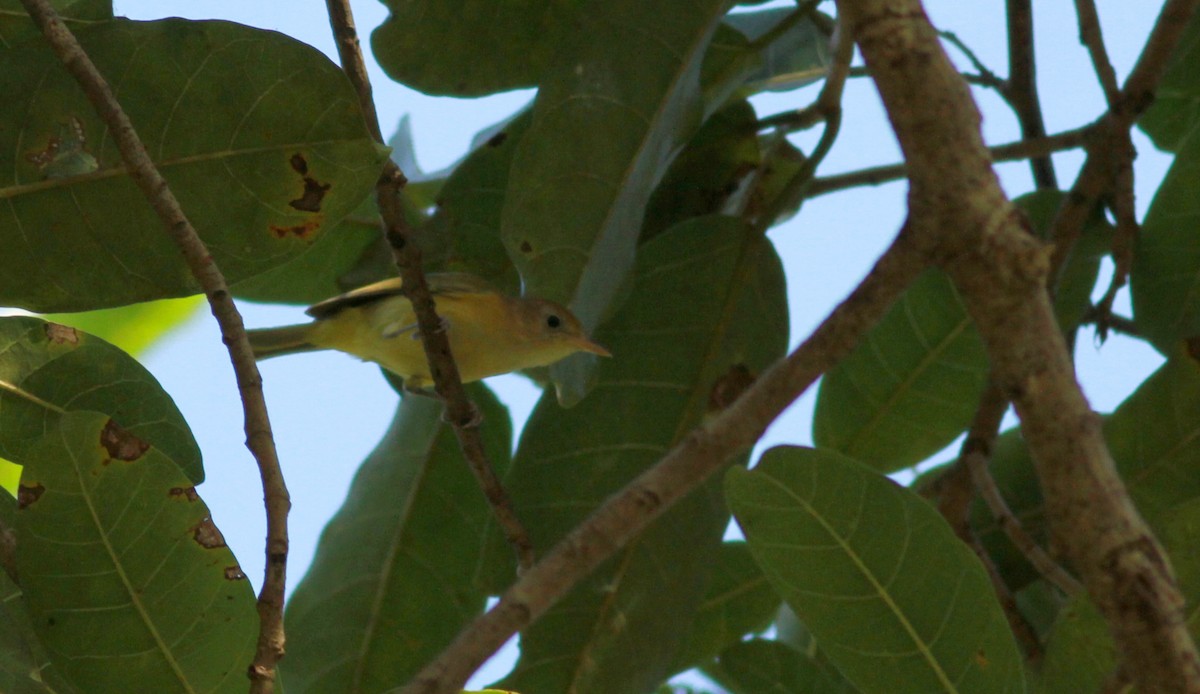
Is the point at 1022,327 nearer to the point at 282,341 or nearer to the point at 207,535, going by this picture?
the point at 207,535

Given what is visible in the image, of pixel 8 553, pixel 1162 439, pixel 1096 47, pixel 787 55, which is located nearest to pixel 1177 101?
pixel 1096 47

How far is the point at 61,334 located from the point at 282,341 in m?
1.81

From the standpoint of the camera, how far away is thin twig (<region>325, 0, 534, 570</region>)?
7.07ft

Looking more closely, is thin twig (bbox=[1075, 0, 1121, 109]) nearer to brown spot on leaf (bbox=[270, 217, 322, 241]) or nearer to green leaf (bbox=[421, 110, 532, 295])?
green leaf (bbox=[421, 110, 532, 295])

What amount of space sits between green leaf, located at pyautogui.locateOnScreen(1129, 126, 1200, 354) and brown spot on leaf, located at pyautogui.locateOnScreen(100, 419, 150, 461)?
6.67ft

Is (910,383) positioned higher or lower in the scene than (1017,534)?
higher

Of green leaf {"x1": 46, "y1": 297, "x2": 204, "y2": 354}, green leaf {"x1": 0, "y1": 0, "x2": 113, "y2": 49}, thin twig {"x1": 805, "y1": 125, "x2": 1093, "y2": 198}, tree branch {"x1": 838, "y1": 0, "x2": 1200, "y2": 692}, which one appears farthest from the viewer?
green leaf {"x1": 46, "y1": 297, "x2": 204, "y2": 354}

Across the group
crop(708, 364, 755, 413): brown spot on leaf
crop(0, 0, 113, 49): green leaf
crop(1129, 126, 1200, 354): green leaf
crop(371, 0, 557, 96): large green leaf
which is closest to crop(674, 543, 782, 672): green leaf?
crop(708, 364, 755, 413): brown spot on leaf

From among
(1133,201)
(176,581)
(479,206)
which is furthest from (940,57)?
(479,206)

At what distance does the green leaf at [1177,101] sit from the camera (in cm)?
314

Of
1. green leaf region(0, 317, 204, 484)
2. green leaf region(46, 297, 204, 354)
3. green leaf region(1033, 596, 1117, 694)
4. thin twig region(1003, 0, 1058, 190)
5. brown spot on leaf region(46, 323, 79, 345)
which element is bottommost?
green leaf region(1033, 596, 1117, 694)

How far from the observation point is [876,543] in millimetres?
1801

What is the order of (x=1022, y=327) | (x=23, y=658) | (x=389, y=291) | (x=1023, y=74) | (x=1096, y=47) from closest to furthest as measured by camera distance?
(x=1022, y=327) → (x=23, y=658) → (x=1096, y=47) → (x=1023, y=74) → (x=389, y=291)

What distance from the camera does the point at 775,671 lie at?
2404mm
